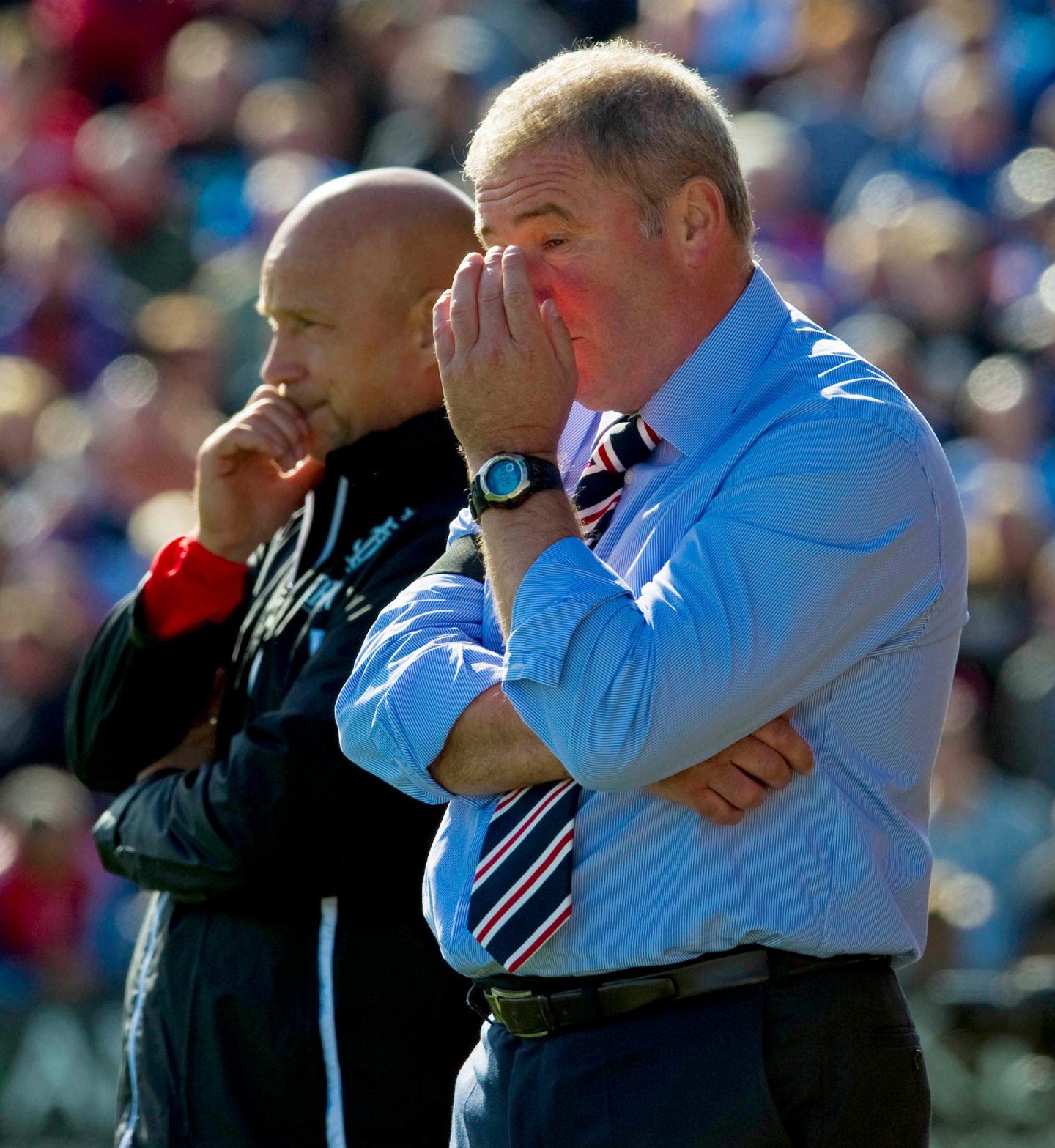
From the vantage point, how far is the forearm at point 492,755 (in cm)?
222

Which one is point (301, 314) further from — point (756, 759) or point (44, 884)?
point (44, 884)

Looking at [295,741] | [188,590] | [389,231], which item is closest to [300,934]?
[295,741]

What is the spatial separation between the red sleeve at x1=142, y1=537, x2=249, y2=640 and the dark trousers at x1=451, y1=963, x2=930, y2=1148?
131 centimetres

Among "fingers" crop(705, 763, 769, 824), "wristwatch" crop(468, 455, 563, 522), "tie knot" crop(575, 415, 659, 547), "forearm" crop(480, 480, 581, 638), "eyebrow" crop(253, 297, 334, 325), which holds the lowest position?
"fingers" crop(705, 763, 769, 824)

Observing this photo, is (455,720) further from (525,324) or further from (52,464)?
(52,464)

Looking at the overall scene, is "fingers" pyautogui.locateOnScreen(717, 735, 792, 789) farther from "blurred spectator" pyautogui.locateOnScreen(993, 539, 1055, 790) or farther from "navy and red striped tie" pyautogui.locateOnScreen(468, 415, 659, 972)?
"blurred spectator" pyautogui.locateOnScreen(993, 539, 1055, 790)

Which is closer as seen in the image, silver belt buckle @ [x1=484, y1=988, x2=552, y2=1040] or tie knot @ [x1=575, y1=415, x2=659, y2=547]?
silver belt buckle @ [x1=484, y1=988, x2=552, y2=1040]

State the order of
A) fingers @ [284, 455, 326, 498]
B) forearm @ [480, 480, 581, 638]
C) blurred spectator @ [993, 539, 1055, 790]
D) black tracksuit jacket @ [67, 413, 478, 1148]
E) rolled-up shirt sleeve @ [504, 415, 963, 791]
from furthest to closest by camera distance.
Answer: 1. blurred spectator @ [993, 539, 1055, 790]
2. fingers @ [284, 455, 326, 498]
3. black tracksuit jacket @ [67, 413, 478, 1148]
4. forearm @ [480, 480, 581, 638]
5. rolled-up shirt sleeve @ [504, 415, 963, 791]

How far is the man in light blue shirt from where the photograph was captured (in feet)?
6.75

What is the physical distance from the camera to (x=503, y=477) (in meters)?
2.20

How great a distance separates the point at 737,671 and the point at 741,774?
0.51ft

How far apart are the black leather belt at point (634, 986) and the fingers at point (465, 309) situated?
0.81 meters

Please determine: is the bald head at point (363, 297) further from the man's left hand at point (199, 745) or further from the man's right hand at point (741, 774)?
the man's right hand at point (741, 774)

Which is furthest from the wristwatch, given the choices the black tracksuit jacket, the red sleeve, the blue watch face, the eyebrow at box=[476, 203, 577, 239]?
the red sleeve
